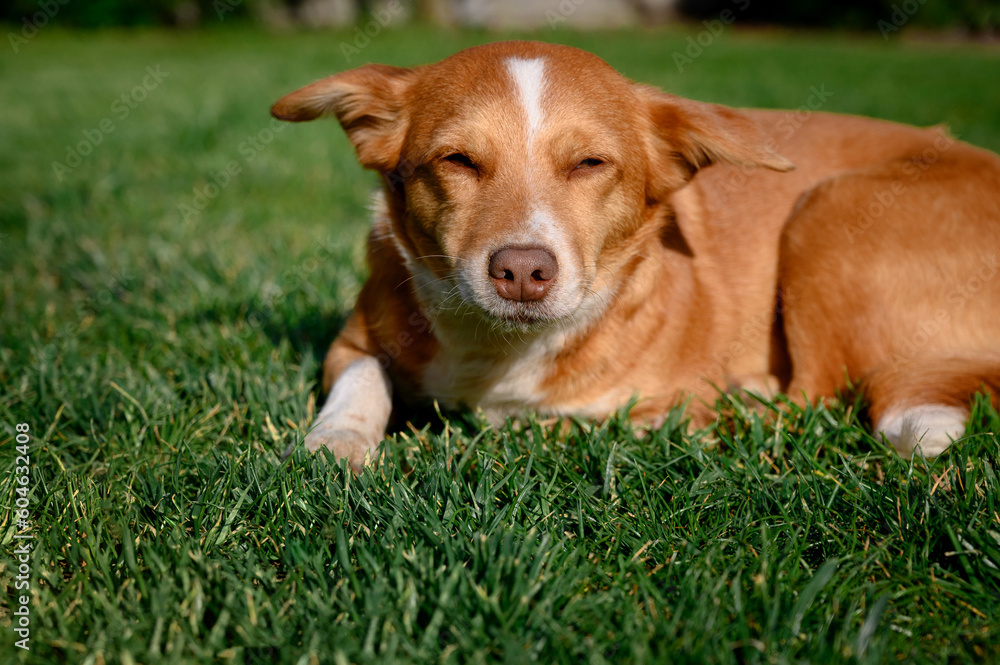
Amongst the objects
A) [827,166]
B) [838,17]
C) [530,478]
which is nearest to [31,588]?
[530,478]

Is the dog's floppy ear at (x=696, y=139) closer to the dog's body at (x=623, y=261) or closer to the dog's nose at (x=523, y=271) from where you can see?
the dog's body at (x=623, y=261)

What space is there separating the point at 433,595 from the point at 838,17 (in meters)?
23.3

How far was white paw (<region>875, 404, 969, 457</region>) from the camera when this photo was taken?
7.48 ft

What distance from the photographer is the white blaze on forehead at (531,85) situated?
91.1 inches

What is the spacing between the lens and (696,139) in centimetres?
259

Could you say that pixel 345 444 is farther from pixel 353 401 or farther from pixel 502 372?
pixel 502 372

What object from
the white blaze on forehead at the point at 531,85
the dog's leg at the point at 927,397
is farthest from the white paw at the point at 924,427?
the white blaze on forehead at the point at 531,85

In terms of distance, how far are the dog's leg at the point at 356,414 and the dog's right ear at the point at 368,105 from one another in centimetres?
71

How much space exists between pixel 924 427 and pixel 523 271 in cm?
131

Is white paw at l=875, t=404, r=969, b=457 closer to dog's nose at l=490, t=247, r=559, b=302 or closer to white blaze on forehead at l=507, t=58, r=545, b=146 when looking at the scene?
dog's nose at l=490, t=247, r=559, b=302

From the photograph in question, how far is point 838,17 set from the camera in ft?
68.7

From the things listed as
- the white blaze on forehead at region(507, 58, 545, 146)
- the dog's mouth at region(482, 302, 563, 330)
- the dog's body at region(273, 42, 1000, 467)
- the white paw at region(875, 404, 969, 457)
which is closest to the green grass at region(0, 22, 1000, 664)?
the white paw at region(875, 404, 969, 457)

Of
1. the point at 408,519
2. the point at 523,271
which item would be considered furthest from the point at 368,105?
the point at 408,519

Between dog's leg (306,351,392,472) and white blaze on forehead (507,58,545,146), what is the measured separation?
0.96 metres
